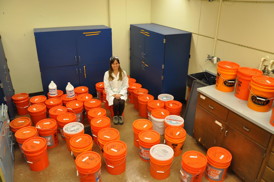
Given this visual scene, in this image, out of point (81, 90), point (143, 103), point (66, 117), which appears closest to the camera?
point (66, 117)

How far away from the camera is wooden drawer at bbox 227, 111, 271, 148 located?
2141 mm

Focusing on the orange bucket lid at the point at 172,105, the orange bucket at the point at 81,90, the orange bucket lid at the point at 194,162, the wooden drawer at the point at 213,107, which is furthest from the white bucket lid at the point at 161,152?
the orange bucket at the point at 81,90

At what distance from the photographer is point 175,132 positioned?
291 cm

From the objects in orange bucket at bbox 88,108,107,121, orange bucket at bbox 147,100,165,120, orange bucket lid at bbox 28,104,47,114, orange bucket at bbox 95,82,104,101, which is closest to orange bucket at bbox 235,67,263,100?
orange bucket at bbox 147,100,165,120

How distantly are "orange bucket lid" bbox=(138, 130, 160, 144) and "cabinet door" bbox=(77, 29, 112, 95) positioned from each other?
77.9 inches

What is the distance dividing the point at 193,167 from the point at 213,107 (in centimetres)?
80

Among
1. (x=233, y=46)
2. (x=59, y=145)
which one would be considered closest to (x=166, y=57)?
(x=233, y=46)

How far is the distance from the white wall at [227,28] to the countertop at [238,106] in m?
0.56

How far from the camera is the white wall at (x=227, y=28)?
8.57ft

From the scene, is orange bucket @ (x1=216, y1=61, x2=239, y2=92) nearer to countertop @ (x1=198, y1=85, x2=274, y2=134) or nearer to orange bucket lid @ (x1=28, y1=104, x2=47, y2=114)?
countertop @ (x1=198, y1=85, x2=274, y2=134)

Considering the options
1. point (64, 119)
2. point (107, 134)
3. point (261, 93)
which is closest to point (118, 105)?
point (107, 134)

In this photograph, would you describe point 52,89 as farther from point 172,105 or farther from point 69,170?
point 172,105

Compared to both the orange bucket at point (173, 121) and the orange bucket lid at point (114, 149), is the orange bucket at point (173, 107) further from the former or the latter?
the orange bucket lid at point (114, 149)

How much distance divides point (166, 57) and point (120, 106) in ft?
3.81
